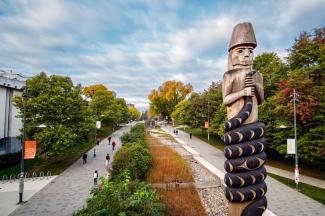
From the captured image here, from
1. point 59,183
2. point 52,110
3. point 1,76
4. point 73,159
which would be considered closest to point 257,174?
point 59,183

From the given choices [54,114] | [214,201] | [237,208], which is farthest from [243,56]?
[54,114]

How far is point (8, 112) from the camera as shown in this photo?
3300 cm

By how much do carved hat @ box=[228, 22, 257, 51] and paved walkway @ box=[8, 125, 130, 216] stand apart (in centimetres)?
1248

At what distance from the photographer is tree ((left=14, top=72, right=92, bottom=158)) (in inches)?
853

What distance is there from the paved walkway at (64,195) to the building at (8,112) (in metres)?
14.8

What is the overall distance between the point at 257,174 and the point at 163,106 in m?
71.4

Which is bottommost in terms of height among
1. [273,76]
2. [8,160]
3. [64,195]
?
[64,195]

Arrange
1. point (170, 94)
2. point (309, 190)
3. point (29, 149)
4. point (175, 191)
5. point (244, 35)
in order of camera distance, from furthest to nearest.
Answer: point (170, 94), point (29, 149), point (309, 190), point (175, 191), point (244, 35)

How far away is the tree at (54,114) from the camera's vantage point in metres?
21.7

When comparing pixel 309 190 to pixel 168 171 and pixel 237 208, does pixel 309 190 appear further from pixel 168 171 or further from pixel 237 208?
pixel 237 208

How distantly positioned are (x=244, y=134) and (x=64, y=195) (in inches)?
562

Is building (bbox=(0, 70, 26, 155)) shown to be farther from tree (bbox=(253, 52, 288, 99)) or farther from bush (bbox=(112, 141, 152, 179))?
tree (bbox=(253, 52, 288, 99))

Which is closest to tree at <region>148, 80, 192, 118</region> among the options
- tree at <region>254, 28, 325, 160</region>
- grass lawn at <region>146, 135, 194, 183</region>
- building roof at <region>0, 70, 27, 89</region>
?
building roof at <region>0, 70, 27, 89</region>

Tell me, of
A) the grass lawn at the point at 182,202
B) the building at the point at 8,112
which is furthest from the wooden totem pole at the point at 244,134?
the building at the point at 8,112
